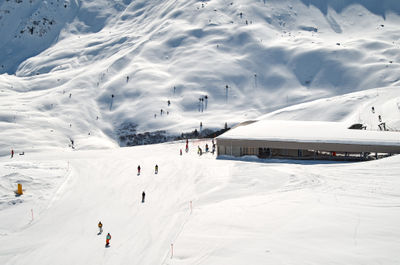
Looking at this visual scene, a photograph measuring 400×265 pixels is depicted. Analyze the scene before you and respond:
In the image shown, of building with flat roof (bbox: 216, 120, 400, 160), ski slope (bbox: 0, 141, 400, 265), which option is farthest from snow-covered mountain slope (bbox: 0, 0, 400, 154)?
ski slope (bbox: 0, 141, 400, 265)

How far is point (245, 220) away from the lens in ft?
68.9

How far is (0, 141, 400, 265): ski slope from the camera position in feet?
55.4

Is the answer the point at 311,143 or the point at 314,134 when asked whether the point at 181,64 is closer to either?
the point at 314,134

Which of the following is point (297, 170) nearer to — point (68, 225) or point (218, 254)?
point (218, 254)

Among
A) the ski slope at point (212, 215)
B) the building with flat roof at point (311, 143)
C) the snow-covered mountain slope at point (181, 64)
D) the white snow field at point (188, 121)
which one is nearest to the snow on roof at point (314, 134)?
the building with flat roof at point (311, 143)

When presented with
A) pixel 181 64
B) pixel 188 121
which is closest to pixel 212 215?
pixel 188 121

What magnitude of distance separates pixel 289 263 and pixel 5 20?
18204 cm

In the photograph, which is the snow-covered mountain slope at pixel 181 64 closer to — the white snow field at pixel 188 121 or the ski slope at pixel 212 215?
the white snow field at pixel 188 121

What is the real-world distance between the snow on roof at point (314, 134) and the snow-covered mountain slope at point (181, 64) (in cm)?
2101

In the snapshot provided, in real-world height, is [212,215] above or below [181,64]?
below

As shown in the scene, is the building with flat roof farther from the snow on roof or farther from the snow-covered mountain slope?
the snow-covered mountain slope

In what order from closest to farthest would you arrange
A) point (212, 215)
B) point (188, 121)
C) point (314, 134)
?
point (212, 215) < point (314, 134) < point (188, 121)

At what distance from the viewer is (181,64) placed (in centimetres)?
10200

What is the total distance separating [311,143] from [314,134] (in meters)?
2.71
